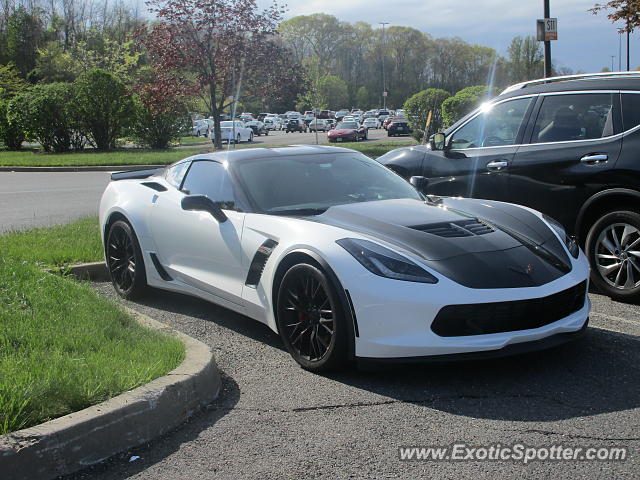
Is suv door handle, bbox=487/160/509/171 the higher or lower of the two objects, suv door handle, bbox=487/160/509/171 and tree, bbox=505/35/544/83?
the lower

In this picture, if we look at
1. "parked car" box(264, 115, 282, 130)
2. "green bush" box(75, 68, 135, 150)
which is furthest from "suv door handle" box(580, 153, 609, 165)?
"parked car" box(264, 115, 282, 130)

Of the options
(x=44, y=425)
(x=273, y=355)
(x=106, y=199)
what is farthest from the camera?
(x=106, y=199)

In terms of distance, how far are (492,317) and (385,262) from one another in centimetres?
65

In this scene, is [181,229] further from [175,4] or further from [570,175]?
[175,4]

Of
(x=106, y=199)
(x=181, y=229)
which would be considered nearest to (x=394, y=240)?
(x=181, y=229)

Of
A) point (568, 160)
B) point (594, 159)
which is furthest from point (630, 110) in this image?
point (568, 160)

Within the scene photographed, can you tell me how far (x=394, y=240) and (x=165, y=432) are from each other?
168cm

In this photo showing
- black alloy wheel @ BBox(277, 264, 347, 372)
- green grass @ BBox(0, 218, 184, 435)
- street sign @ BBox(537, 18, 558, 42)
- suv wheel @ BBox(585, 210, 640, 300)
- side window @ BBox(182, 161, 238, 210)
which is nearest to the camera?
green grass @ BBox(0, 218, 184, 435)

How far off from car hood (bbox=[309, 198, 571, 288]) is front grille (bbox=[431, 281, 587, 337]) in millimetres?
121

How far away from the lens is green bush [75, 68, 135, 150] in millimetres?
27875

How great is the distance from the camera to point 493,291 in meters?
4.02

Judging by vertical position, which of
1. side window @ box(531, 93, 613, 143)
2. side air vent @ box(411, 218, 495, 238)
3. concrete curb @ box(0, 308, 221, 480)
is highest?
side window @ box(531, 93, 613, 143)

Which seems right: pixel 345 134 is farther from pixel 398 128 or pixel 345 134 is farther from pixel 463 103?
pixel 463 103

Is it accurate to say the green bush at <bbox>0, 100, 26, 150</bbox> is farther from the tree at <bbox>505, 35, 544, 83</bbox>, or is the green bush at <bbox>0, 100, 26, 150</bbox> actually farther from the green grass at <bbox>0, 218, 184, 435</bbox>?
the tree at <bbox>505, 35, 544, 83</bbox>
